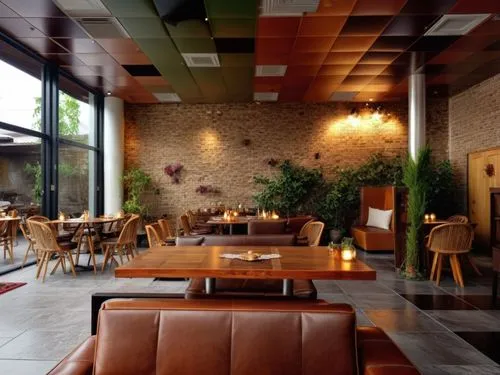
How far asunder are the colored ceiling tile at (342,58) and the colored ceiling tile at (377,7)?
146cm

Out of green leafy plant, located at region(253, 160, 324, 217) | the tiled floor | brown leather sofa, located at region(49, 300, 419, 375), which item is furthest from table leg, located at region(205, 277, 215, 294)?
green leafy plant, located at region(253, 160, 324, 217)

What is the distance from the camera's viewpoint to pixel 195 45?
20.2ft

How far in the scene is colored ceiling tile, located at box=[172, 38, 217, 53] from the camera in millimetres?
5957

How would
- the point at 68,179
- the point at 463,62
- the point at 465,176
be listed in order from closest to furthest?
the point at 463,62, the point at 68,179, the point at 465,176

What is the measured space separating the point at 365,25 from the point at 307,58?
4.80 ft

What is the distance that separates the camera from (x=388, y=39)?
586 centimetres

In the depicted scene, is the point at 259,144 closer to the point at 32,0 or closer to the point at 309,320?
the point at 32,0

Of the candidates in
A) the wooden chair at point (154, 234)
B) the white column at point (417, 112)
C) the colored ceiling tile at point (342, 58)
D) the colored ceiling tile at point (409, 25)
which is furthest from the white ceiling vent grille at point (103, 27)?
the white column at point (417, 112)

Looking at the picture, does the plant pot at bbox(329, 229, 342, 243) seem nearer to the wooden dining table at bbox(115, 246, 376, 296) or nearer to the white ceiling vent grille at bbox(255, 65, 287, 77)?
the white ceiling vent grille at bbox(255, 65, 287, 77)

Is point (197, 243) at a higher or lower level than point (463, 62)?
lower

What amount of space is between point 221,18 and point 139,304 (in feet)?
15.3

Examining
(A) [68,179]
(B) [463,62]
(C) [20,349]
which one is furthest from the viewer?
(A) [68,179]

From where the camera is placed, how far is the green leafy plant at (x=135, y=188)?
9498mm

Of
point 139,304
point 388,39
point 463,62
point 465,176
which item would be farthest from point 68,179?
point 465,176
